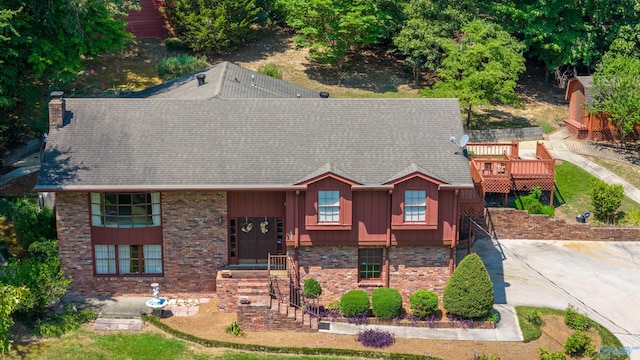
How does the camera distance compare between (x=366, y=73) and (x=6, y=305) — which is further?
(x=366, y=73)

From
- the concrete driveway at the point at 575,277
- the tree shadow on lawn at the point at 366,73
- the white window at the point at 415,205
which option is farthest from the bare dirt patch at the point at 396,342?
the tree shadow on lawn at the point at 366,73

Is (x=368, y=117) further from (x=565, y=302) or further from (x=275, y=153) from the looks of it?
(x=565, y=302)

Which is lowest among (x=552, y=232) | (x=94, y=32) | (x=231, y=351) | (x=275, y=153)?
(x=231, y=351)

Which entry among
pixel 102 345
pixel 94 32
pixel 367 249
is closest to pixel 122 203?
pixel 102 345

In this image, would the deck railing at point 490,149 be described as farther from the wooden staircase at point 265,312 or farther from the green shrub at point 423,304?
the wooden staircase at point 265,312

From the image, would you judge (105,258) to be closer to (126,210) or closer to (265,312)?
(126,210)

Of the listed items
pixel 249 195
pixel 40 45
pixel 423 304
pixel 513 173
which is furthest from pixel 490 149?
pixel 40 45

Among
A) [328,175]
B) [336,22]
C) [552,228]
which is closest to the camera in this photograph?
[328,175]
